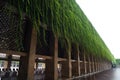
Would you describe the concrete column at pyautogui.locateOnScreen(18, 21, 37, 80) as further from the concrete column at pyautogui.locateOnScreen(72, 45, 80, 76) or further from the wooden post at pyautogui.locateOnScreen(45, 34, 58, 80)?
the concrete column at pyautogui.locateOnScreen(72, 45, 80, 76)

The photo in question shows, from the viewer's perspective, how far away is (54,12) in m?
2.75

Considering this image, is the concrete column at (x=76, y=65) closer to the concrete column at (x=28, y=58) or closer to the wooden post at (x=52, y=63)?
the wooden post at (x=52, y=63)

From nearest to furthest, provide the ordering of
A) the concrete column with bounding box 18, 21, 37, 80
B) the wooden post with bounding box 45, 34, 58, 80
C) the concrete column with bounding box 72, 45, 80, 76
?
the concrete column with bounding box 18, 21, 37, 80
the wooden post with bounding box 45, 34, 58, 80
the concrete column with bounding box 72, 45, 80, 76

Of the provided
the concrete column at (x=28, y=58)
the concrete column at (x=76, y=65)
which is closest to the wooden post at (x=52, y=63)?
Answer: the concrete column at (x=28, y=58)

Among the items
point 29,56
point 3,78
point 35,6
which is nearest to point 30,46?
point 29,56

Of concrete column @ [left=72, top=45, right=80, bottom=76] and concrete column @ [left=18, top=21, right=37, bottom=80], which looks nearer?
concrete column @ [left=18, top=21, right=37, bottom=80]

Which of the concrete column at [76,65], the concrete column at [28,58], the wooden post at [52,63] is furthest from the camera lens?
the concrete column at [76,65]

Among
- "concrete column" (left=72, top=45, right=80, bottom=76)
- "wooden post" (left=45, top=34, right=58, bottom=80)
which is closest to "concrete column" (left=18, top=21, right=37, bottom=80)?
"wooden post" (left=45, top=34, right=58, bottom=80)

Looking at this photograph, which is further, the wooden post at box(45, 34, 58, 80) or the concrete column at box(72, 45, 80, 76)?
the concrete column at box(72, 45, 80, 76)

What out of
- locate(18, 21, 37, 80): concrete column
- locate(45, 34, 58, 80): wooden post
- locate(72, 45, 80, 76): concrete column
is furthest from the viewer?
locate(72, 45, 80, 76): concrete column

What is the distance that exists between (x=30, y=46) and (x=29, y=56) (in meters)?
0.17

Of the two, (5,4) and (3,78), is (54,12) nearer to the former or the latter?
(5,4)

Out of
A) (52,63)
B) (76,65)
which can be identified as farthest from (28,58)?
(76,65)

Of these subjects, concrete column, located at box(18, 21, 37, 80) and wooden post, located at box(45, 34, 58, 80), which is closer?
concrete column, located at box(18, 21, 37, 80)
